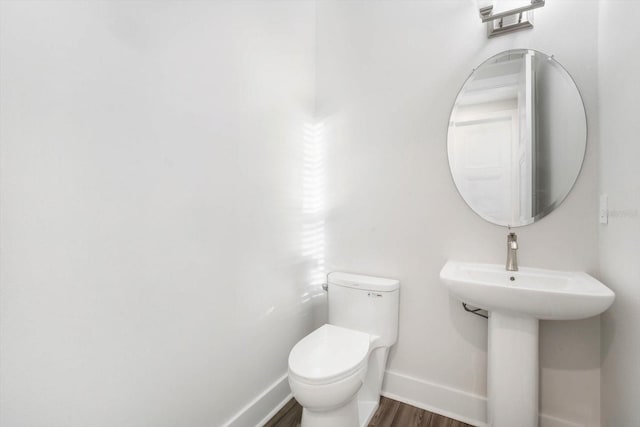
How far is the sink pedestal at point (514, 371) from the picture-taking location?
1.25 m

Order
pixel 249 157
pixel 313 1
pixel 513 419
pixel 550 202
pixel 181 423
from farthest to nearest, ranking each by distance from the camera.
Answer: pixel 313 1, pixel 249 157, pixel 550 202, pixel 513 419, pixel 181 423

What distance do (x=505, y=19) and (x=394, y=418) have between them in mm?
2150

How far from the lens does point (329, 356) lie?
52.5 inches

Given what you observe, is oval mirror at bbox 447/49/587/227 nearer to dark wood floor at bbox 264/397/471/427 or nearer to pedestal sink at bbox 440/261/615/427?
pedestal sink at bbox 440/261/615/427

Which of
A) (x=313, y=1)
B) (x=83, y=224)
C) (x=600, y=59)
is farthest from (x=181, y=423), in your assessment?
(x=313, y=1)

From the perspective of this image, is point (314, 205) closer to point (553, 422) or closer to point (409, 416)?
point (409, 416)

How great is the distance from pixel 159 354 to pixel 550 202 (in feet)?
5.99

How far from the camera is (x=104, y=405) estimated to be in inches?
36.3

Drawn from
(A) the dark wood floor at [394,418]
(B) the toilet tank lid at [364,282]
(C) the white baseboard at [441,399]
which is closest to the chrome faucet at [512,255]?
(B) the toilet tank lid at [364,282]

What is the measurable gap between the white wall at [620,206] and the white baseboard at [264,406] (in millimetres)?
1501

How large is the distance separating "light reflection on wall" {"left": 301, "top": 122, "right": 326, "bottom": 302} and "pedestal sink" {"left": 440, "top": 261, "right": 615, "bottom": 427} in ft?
2.88

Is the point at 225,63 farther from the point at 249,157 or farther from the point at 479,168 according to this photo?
the point at 479,168

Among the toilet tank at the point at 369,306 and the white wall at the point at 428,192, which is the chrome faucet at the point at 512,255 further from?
the toilet tank at the point at 369,306

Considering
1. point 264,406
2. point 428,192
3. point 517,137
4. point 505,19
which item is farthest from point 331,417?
point 505,19
